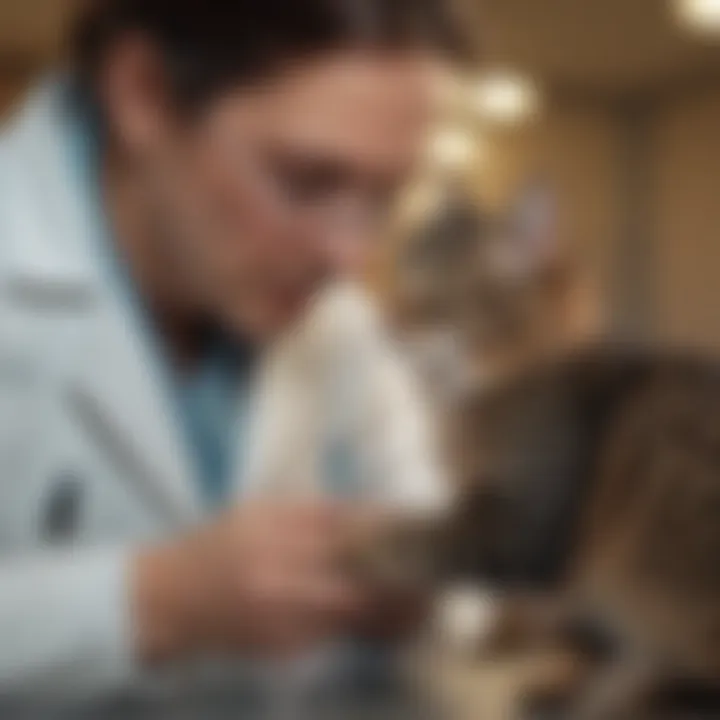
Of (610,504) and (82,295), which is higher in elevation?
(82,295)

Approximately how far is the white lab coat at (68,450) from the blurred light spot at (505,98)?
0.55 ft

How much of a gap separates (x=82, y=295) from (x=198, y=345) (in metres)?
0.06

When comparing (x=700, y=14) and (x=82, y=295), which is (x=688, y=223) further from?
(x=82, y=295)

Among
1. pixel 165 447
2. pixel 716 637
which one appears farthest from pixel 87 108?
pixel 716 637

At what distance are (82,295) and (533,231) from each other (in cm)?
20

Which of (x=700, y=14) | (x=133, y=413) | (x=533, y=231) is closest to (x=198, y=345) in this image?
(x=133, y=413)

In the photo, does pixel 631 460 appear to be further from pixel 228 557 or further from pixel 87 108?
pixel 87 108

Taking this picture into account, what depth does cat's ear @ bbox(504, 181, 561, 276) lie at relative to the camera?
657mm

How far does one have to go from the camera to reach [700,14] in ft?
2.25

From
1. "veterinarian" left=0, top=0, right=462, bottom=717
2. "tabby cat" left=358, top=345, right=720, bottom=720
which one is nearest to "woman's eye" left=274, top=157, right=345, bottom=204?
"veterinarian" left=0, top=0, right=462, bottom=717

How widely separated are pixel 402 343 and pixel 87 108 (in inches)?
6.8

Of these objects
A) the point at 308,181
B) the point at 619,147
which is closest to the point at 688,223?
the point at 619,147

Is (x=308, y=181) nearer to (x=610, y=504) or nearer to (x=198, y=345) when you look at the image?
(x=198, y=345)

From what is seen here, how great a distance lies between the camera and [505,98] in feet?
2.20
